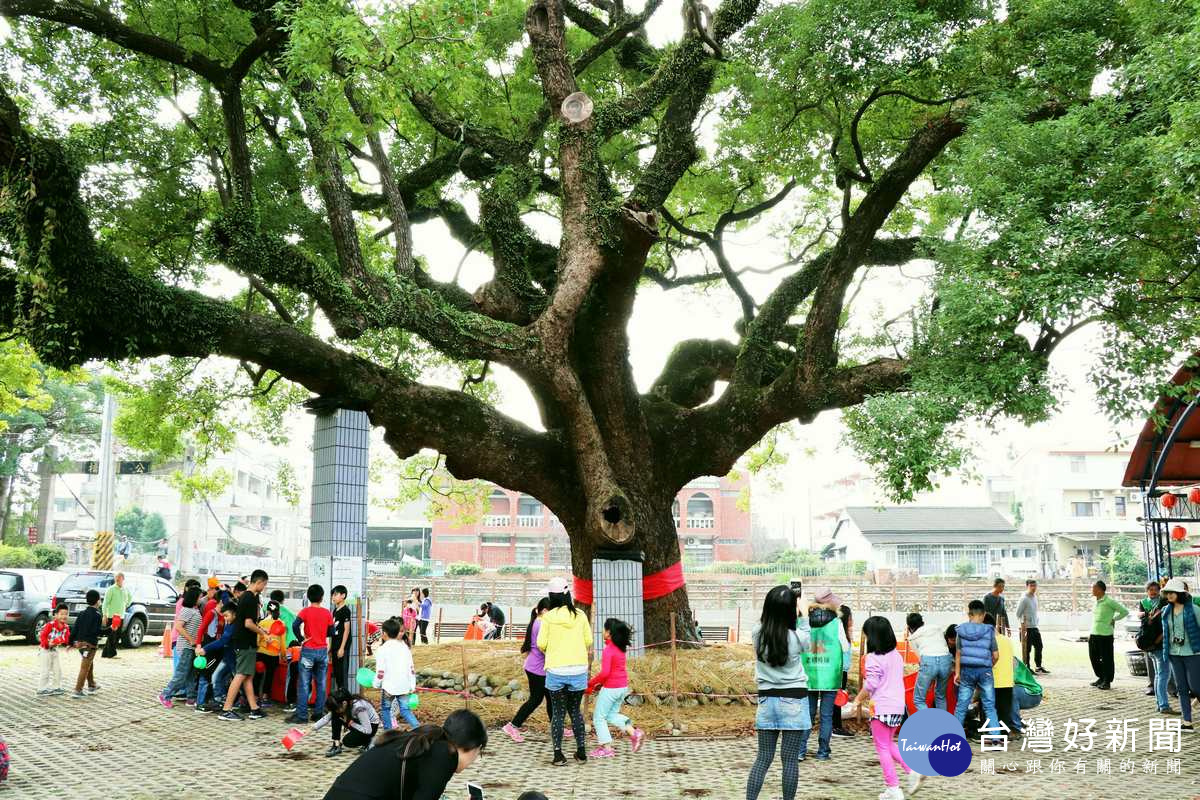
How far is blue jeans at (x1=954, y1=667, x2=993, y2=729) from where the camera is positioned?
8312 millimetres

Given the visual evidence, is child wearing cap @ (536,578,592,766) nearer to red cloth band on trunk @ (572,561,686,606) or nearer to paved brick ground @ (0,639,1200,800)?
paved brick ground @ (0,639,1200,800)

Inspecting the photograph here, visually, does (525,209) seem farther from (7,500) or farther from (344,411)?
(7,500)

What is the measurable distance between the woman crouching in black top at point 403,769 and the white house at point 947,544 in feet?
153

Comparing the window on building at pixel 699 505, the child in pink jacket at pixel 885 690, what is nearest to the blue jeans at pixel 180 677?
the child in pink jacket at pixel 885 690

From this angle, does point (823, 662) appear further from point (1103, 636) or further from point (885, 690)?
point (1103, 636)

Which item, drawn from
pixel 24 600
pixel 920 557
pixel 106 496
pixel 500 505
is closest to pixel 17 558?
pixel 106 496

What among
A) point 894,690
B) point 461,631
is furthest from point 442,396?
point 461,631

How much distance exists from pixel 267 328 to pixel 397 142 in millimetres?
5036

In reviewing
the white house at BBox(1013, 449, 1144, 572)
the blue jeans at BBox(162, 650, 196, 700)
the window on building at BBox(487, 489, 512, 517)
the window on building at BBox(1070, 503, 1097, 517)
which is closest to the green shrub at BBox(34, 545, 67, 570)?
the window on building at BBox(487, 489, 512, 517)

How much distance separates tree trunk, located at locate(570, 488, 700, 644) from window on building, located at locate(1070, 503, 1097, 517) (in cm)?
4583

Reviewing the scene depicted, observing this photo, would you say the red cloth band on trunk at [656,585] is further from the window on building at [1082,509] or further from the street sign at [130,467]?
the window on building at [1082,509]

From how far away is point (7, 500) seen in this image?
4247 cm

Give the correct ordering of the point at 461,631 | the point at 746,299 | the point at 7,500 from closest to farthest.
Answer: the point at 746,299 < the point at 461,631 < the point at 7,500

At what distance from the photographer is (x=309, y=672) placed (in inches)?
398
